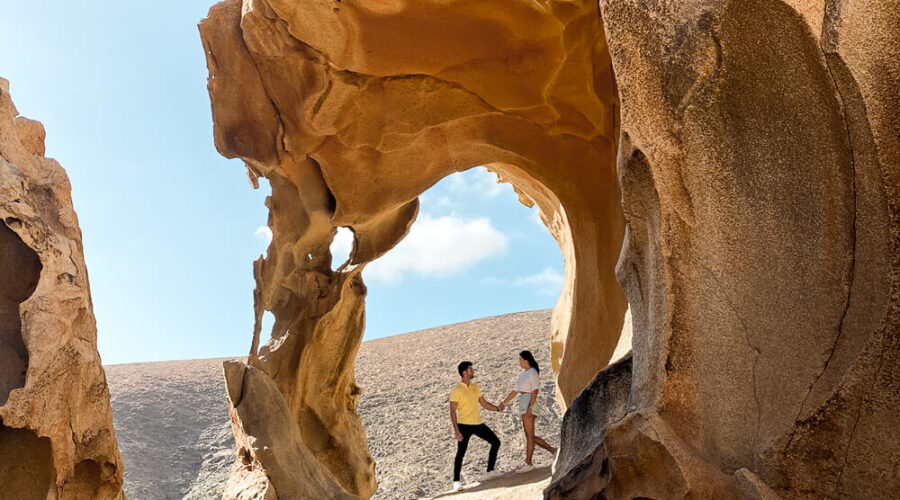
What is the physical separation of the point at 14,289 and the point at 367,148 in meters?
2.51

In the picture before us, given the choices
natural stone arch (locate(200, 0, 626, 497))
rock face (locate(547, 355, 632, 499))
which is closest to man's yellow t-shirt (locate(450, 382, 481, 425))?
natural stone arch (locate(200, 0, 626, 497))

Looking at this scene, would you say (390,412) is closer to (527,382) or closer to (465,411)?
(465,411)

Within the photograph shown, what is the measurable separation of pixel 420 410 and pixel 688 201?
37.0 ft

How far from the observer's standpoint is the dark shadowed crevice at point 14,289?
12.5ft

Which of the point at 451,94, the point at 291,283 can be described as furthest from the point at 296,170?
the point at 451,94

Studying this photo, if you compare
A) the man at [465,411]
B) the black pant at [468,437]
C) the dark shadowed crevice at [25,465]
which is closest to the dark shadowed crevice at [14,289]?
the dark shadowed crevice at [25,465]

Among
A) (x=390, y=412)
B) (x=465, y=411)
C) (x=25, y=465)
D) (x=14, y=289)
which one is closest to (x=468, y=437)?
(x=465, y=411)

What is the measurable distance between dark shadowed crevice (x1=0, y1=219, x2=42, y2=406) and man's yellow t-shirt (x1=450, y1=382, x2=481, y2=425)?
2.61m

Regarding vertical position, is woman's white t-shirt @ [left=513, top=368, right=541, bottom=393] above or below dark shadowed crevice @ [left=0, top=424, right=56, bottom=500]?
above

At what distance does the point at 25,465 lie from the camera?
12.5 ft

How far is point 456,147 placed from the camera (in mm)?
5922

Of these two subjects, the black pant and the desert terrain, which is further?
the desert terrain

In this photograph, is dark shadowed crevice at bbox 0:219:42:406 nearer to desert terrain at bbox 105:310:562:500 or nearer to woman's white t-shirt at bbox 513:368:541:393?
woman's white t-shirt at bbox 513:368:541:393

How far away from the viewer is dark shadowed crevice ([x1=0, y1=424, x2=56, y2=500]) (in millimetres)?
3762
